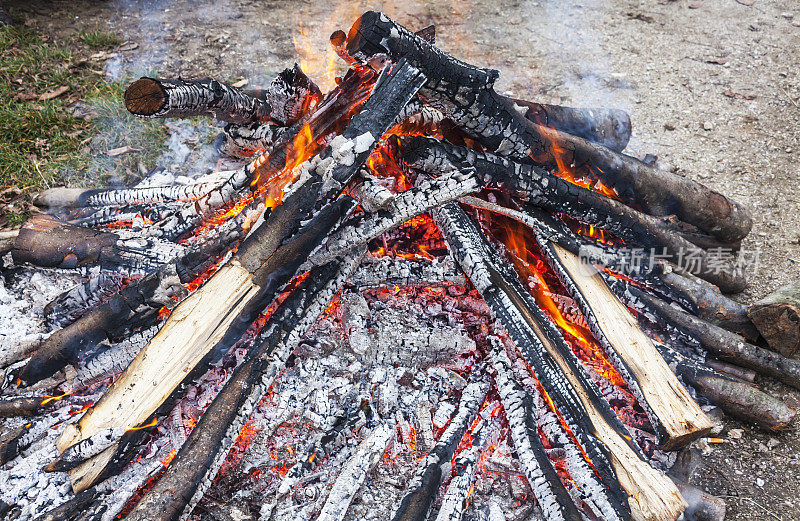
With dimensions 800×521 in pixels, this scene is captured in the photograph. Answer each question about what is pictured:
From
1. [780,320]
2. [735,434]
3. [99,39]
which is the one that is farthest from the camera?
[99,39]

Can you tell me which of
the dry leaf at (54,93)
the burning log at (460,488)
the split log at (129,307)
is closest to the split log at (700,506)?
the burning log at (460,488)

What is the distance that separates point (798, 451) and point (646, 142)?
3.13 metres

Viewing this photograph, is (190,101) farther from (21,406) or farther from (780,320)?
(780,320)

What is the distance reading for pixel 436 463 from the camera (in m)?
2.41

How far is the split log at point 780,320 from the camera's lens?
3.05m

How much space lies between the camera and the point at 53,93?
5379 millimetres

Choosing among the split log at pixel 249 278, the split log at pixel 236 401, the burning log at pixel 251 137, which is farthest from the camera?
the burning log at pixel 251 137

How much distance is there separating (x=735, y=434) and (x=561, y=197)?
1.73 meters

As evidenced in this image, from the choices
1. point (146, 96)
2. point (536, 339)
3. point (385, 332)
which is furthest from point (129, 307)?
point (536, 339)

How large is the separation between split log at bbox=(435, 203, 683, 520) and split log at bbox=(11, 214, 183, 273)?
1781 mm

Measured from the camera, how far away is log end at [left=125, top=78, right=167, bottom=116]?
2.72 metres

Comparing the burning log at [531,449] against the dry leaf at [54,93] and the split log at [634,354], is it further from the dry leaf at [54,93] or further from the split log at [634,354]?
the dry leaf at [54,93]

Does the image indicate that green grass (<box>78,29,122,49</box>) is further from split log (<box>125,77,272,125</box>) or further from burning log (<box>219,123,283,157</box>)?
split log (<box>125,77,272,125</box>)

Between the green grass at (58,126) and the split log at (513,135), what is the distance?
3.13 metres
